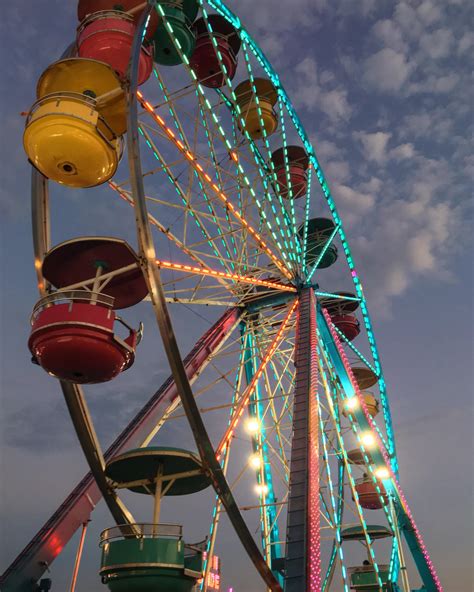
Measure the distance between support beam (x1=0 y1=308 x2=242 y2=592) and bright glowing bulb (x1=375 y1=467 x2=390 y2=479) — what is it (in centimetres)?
501

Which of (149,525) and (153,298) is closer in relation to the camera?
(153,298)

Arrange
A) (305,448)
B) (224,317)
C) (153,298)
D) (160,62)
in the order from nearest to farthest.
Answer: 1. (153,298)
2. (305,448)
3. (160,62)
4. (224,317)

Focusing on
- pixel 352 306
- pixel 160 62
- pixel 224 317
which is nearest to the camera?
pixel 160 62

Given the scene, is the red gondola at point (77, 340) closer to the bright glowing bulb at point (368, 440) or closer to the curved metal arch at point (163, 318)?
the curved metal arch at point (163, 318)

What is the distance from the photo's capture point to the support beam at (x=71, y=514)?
25.6 ft

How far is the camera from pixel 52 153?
6457 millimetres

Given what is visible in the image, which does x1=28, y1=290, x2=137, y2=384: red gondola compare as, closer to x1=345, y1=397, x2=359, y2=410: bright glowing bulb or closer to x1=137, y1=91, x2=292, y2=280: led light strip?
x1=137, y1=91, x2=292, y2=280: led light strip

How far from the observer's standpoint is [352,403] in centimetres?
1320

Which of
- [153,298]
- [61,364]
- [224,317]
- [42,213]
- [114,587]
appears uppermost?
[224,317]

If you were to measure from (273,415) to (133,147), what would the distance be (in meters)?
9.39

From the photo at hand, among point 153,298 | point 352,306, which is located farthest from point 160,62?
point 352,306

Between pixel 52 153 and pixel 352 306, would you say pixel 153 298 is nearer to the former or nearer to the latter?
pixel 52 153

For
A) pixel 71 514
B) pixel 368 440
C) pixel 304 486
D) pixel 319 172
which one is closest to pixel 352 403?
pixel 368 440

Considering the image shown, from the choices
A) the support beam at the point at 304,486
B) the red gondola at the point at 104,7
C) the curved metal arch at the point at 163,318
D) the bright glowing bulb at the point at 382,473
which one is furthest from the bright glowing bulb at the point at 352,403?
the red gondola at the point at 104,7
